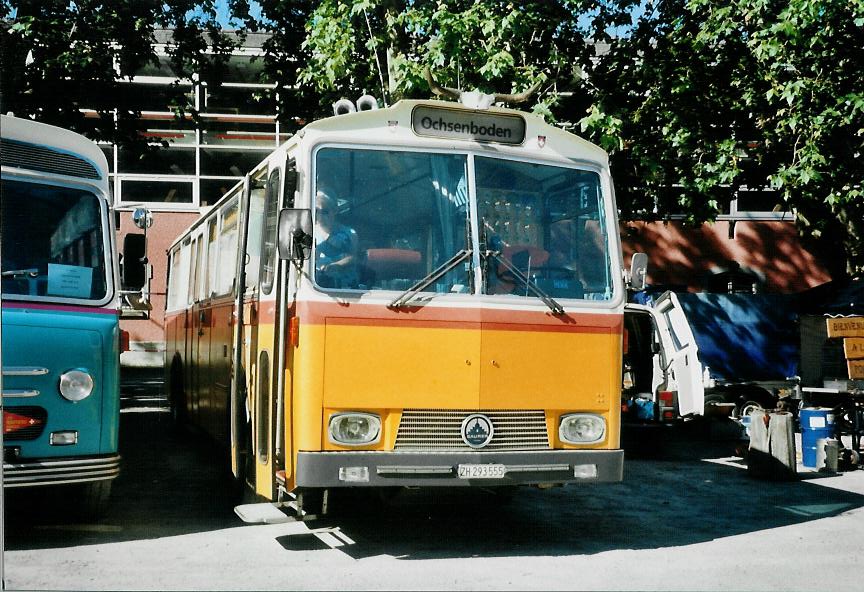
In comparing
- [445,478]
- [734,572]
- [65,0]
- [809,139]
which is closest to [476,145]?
[445,478]

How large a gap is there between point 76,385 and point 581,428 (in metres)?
3.55

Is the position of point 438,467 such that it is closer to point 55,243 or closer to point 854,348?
point 55,243

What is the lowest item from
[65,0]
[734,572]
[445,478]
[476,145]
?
[734,572]

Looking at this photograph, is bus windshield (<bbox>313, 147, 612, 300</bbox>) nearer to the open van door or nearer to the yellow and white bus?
the yellow and white bus

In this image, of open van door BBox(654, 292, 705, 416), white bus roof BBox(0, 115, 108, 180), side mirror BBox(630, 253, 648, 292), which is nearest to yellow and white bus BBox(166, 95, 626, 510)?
side mirror BBox(630, 253, 648, 292)

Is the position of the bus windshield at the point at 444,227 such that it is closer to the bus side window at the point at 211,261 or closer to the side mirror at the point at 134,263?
the side mirror at the point at 134,263

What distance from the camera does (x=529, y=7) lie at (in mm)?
15461

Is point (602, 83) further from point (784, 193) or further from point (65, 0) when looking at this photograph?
point (65, 0)

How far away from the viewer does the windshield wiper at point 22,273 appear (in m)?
7.19

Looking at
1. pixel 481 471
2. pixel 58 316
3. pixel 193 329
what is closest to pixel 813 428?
pixel 481 471

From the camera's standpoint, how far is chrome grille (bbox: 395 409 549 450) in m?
6.88

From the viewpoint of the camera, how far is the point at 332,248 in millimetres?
6973

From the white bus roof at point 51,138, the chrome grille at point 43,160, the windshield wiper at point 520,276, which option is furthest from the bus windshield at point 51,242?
the windshield wiper at point 520,276

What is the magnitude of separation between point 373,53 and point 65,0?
503cm
